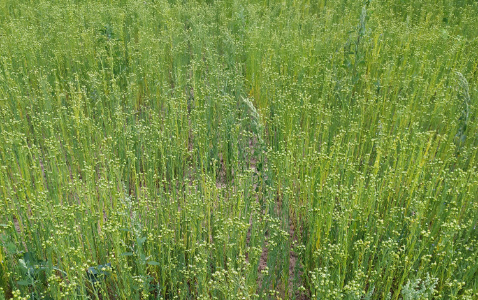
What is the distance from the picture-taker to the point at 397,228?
2.66 m

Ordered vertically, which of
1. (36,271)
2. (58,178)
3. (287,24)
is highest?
(287,24)

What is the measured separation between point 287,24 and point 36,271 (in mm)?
5052

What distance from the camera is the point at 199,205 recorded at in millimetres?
2703

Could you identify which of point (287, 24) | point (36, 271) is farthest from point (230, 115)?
point (287, 24)

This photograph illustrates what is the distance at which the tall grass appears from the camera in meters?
2.44

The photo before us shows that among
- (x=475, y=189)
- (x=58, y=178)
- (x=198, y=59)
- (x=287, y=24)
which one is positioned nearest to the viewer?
(x=475, y=189)

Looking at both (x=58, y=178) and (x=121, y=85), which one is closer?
(x=58, y=178)

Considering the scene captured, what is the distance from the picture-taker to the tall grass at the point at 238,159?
2.44 metres

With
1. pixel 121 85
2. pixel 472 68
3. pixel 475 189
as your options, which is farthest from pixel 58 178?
pixel 472 68

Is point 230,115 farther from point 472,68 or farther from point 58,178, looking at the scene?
point 472,68

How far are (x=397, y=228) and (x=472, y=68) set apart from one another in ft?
11.5

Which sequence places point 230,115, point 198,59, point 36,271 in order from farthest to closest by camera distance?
1. point 198,59
2. point 230,115
3. point 36,271

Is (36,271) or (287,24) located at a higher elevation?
(287,24)

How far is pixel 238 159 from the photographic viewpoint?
12.1ft
